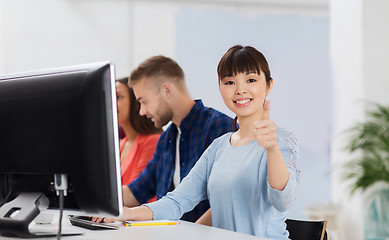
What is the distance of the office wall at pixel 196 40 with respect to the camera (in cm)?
578

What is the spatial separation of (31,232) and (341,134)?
4653 millimetres

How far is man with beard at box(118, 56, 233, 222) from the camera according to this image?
7.80 ft

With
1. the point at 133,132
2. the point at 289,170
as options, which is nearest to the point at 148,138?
the point at 133,132

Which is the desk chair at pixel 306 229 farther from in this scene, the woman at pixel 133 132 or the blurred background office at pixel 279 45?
the blurred background office at pixel 279 45

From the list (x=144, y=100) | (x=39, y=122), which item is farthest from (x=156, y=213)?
(x=144, y=100)

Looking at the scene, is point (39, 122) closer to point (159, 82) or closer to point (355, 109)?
point (159, 82)

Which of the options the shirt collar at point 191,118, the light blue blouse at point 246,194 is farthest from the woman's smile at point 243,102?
the shirt collar at point 191,118

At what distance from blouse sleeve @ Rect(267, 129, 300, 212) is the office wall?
387 centimetres

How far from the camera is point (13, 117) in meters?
1.42

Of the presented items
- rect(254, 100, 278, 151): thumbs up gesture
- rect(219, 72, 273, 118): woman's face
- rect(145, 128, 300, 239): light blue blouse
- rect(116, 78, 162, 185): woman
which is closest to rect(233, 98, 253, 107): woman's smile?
rect(219, 72, 273, 118): woman's face

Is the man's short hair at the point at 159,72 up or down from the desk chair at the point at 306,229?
up

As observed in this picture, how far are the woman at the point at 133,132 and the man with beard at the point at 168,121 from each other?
44cm

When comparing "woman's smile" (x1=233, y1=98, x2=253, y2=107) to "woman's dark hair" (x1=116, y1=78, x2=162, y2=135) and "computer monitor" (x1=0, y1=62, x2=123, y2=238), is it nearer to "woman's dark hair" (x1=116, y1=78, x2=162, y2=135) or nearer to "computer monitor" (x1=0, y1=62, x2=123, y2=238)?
"computer monitor" (x1=0, y1=62, x2=123, y2=238)

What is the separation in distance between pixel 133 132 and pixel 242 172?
145 cm
